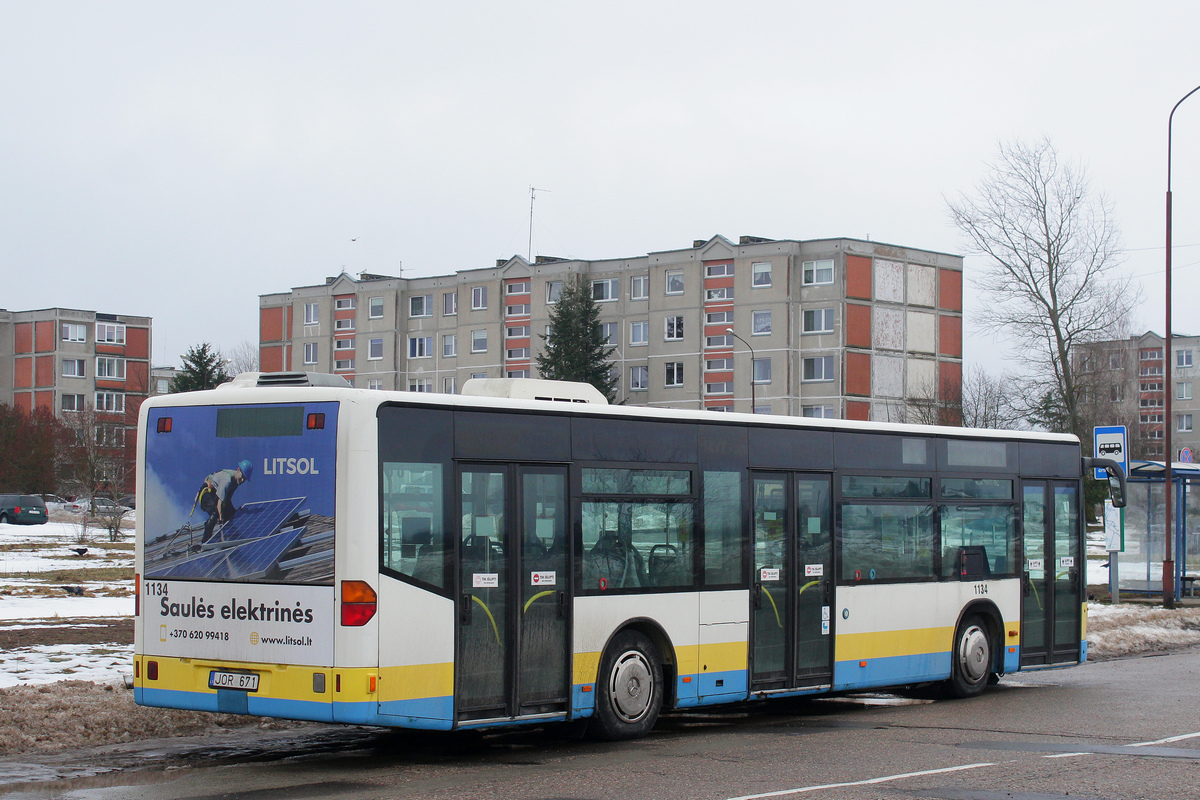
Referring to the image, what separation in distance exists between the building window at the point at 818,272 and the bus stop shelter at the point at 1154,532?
5666 centimetres

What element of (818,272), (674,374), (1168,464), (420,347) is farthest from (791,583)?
(420,347)

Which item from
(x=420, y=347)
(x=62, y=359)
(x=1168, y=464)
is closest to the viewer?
(x=1168, y=464)

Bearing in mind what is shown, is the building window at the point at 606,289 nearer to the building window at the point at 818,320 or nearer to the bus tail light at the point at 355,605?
the building window at the point at 818,320

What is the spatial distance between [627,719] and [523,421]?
2557mm

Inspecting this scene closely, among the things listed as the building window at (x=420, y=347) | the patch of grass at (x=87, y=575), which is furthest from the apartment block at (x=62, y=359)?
the patch of grass at (x=87, y=575)

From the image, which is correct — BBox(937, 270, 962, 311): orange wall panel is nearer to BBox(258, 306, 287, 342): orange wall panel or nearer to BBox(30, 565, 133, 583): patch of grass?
BBox(258, 306, 287, 342): orange wall panel

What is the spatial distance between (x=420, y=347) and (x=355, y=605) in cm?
9394

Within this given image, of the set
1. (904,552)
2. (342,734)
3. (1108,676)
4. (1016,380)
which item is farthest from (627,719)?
(1016,380)

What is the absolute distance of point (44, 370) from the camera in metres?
119

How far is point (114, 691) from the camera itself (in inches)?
483

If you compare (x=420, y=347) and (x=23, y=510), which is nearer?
(x=23, y=510)

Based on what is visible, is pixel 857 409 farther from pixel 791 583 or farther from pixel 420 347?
pixel 791 583

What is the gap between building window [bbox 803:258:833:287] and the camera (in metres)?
85.4

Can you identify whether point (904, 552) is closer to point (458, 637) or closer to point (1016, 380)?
point (458, 637)
